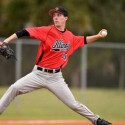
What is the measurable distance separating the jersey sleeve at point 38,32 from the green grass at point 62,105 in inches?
230

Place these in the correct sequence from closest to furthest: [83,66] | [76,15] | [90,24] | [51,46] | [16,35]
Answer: [16,35] → [51,46] → [83,66] → [76,15] → [90,24]

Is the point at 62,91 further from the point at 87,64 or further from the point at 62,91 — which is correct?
the point at 87,64

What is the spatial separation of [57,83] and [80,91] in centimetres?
904

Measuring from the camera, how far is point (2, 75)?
18906mm

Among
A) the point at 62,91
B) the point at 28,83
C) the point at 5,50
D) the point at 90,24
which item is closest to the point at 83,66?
the point at 62,91

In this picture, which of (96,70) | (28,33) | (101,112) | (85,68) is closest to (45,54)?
(28,33)

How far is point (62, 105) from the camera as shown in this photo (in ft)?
66.1

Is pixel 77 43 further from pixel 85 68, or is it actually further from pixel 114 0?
pixel 114 0

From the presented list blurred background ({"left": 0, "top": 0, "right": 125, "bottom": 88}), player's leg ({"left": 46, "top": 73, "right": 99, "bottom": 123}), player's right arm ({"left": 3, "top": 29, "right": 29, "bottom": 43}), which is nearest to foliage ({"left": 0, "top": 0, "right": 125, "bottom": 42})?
blurred background ({"left": 0, "top": 0, "right": 125, "bottom": 88})

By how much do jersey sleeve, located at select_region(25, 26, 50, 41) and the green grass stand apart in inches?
230

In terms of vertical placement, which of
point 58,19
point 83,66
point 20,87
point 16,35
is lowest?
point 83,66

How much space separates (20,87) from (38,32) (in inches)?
40.3

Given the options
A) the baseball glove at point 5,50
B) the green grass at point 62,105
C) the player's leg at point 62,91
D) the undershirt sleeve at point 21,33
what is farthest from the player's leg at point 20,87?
the green grass at point 62,105

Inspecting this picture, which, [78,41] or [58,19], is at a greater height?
[58,19]
